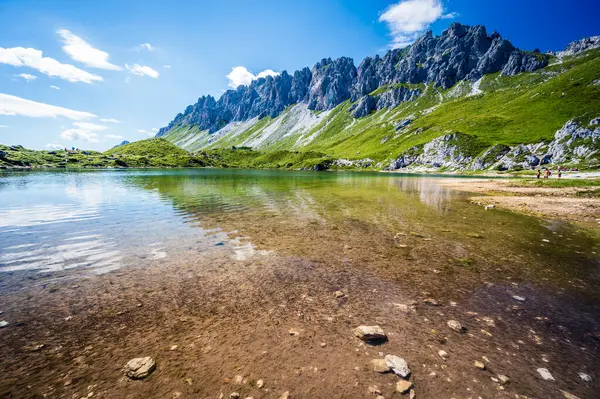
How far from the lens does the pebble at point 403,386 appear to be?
5.44m

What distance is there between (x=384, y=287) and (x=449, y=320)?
2656 millimetres

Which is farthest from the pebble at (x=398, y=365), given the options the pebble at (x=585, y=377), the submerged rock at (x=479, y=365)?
the pebble at (x=585, y=377)

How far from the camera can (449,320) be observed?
8070 millimetres

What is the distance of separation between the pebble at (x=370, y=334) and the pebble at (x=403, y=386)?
1467 millimetres

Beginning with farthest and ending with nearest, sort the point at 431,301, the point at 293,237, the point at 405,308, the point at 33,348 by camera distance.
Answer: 1. the point at 293,237
2. the point at 431,301
3. the point at 405,308
4. the point at 33,348

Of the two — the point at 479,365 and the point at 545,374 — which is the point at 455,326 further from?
the point at 545,374

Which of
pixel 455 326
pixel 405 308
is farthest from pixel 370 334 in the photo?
pixel 455 326

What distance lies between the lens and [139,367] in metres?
5.97

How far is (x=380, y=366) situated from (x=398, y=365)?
1.36 ft

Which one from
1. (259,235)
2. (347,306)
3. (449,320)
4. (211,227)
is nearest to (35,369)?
(347,306)

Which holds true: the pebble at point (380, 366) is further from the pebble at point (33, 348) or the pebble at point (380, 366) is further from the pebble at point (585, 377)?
the pebble at point (33, 348)

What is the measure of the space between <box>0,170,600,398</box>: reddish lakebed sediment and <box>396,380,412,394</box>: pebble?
0.12 m

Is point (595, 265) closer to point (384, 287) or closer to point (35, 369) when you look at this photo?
point (384, 287)

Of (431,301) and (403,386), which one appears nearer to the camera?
(403,386)
